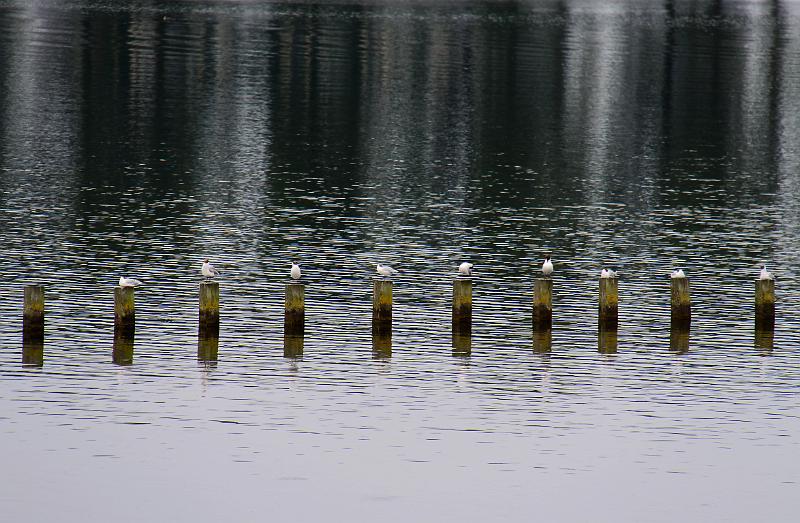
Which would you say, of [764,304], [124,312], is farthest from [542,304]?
[124,312]

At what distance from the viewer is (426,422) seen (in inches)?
1318

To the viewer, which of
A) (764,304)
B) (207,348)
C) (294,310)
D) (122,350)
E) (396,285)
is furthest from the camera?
(396,285)

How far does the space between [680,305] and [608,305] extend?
2.05 meters

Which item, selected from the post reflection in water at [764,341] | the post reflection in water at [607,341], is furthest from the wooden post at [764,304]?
the post reflection in water at [607,341]

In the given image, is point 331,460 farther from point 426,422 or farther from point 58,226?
point 58,226

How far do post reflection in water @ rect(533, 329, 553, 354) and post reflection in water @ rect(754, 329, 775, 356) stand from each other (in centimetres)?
554

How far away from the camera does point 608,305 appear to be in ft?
134

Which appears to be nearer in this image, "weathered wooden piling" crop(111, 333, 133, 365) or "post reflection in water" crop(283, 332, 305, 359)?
"weathered wooden piling" crop(111, 333, 133, 365)

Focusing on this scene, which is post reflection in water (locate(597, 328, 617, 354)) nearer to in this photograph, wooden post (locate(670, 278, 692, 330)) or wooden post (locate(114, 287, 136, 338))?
wooden post (locate(670, 278, 692, 330))

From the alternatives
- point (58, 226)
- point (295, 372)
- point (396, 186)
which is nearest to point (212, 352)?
point (295, 372)

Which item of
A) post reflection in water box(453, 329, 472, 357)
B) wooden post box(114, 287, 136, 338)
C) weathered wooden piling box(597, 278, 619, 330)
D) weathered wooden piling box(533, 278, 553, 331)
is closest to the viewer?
wooden post box(114, 287, 136, 338)

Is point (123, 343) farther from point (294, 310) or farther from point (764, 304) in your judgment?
point (764, 304)

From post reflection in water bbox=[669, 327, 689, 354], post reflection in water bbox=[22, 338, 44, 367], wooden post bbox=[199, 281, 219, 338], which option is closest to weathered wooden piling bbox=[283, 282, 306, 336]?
wooden post bbox=[199, 281, 219, 338]

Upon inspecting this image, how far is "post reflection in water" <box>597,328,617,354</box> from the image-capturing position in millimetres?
39812
